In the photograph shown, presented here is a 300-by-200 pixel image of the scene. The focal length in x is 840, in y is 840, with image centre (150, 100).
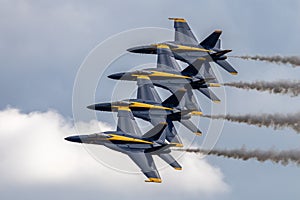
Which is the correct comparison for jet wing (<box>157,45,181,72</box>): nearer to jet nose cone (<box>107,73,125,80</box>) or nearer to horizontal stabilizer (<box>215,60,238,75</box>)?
horizontal stabilizer (<box>215,60,238,75</box>)

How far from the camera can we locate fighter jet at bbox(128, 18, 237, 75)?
5605 inches

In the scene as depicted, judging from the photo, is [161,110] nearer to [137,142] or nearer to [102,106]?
[102,106]

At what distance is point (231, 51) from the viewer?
13762cm

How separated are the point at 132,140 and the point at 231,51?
2602cm

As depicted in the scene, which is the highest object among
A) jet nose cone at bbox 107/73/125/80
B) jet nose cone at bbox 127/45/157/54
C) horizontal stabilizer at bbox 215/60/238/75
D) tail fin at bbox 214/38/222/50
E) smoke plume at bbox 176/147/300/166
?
jet nose cone at bbox 127/45/157/54

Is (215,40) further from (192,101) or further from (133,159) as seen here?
(133,159)

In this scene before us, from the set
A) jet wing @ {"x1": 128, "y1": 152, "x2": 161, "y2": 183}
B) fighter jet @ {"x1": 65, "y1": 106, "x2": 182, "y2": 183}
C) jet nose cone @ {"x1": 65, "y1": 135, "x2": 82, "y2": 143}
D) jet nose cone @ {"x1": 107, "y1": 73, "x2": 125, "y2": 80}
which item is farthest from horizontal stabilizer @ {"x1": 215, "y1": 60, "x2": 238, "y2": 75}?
jet nose cone @ {"x1": 65, "y1": 135, "x2": 82, "y2": 143}

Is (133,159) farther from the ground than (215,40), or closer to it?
closer to it

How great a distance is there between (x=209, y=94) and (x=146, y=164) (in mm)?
23783

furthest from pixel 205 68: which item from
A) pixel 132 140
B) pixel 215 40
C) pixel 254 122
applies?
pixel 132 140

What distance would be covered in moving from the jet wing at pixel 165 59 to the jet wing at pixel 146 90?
6662 mm

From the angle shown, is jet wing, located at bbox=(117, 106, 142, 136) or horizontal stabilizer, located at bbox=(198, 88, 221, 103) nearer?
jet wing, located at bbox=(117, 106, 142, 136)

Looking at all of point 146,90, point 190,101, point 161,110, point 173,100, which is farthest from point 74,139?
point 190,101

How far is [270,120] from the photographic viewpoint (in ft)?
421
